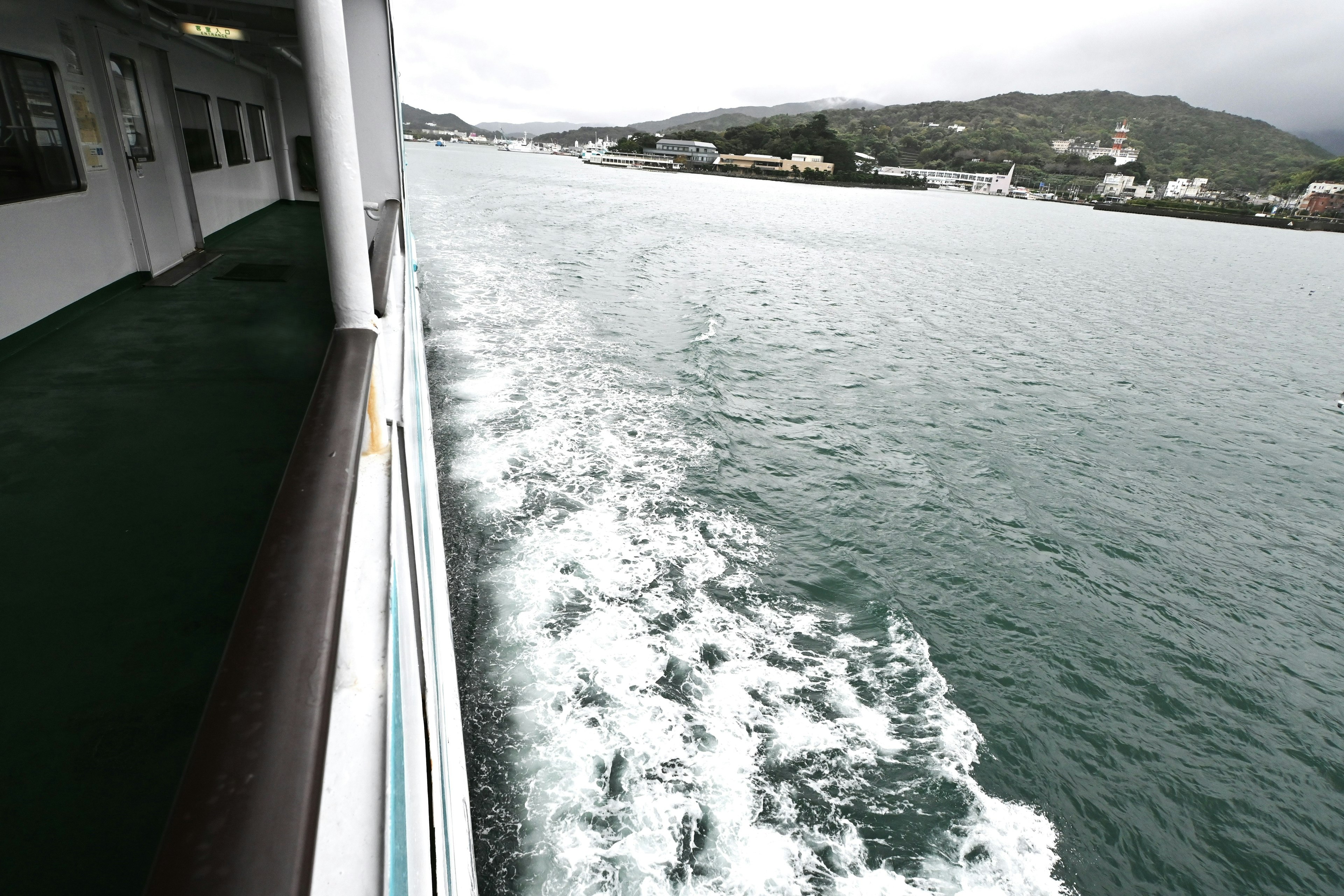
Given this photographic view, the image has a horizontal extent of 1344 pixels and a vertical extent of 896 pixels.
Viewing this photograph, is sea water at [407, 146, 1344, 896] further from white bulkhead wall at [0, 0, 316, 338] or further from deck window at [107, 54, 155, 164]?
deck window at [107, 54, 155, 164]

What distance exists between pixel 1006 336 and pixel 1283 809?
12024mm

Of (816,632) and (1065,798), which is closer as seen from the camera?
(1065,798)

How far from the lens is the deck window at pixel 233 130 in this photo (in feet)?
31.4

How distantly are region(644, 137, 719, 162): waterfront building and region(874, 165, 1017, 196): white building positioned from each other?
28446 millimetres

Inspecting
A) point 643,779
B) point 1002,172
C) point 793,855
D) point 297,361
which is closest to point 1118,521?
point 793,855

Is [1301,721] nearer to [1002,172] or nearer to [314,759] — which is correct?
[314,759]

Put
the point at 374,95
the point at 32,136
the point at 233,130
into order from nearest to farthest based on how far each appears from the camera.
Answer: the point at 32,136
the point at 374,95
the point at 233,130

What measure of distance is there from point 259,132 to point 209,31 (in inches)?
227

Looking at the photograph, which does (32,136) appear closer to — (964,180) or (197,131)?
(197,131)

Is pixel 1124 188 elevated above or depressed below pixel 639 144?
below

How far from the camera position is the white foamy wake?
3.14 meters

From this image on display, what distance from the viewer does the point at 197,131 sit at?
27.6 ft

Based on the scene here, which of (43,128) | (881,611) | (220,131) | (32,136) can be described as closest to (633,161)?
(220,131)

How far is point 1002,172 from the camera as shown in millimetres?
108562
